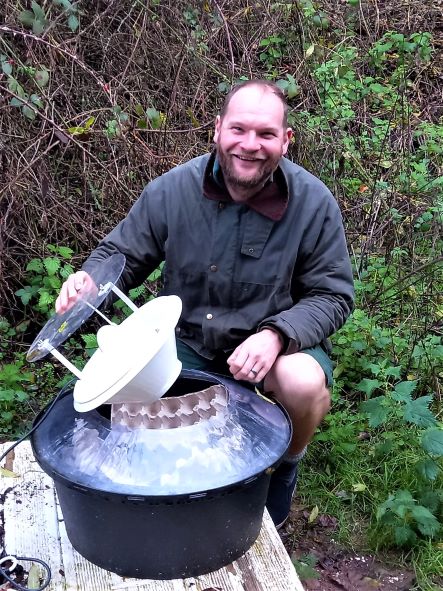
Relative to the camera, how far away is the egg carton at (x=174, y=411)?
5.72ft

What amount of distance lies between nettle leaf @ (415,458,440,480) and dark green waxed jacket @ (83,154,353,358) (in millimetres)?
564

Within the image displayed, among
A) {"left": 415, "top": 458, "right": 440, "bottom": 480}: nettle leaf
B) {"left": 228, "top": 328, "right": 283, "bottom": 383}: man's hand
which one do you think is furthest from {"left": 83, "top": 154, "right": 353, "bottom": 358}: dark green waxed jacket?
{"left": 415, "top": 458, "right": 440, "bottom": 480}: nettle leaf

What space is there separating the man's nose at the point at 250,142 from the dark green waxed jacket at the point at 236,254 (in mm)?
145

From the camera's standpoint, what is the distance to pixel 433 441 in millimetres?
2184

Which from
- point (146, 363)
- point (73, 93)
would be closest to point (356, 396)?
point (146, 363)

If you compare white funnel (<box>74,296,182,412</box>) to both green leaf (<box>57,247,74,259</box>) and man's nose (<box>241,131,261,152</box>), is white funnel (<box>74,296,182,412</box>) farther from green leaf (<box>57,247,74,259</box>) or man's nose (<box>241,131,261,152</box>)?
green leaf (<box>57,247,74,259</box>)

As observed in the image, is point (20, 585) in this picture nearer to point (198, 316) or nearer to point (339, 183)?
point (198, 316)

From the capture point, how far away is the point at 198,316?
7.38ft

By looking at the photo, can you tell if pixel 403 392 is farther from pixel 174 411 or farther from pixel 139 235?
pixel 139 235

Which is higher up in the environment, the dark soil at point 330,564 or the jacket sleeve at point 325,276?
the jacket sleeve at point 325,276

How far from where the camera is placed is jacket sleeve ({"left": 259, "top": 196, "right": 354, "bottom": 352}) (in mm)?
2080

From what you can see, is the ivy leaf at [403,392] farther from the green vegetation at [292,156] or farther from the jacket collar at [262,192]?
the jacket collar at [262,192]

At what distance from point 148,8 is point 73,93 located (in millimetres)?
553

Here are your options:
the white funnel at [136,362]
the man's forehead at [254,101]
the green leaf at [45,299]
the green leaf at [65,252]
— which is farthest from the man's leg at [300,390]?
the green leaf at [65,252]
